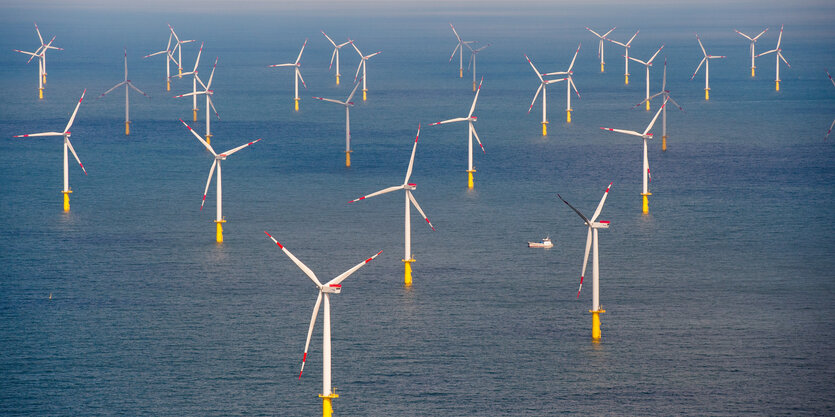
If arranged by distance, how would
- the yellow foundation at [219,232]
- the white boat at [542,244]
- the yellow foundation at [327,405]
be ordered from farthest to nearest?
1. the white boat at [542,244]
2. the yellow foundation at [219,232]
3. the yellow foundation at [327,405]

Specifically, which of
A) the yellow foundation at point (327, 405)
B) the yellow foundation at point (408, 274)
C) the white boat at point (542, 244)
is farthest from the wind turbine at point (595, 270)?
the white boat at point (542, 244)

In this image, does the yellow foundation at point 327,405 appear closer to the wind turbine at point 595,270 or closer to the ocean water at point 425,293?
the ocean water at point 425,293

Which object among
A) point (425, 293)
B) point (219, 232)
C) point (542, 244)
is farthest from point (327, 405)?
point (542, 244)

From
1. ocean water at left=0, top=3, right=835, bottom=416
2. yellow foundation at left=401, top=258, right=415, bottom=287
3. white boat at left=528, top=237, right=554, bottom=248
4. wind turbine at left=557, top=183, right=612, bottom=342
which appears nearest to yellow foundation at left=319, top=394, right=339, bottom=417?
ocean water at left=0, top=3, right=835, bottom=416

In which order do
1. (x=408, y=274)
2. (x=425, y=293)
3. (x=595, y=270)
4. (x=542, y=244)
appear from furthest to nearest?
1. (x=542, y=244)
2. (x=408, y=274)
3. (x=425, y=293)
4. (x=595, y=270)

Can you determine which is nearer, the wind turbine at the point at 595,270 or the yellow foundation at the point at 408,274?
the wind turbine at the point at 595,270

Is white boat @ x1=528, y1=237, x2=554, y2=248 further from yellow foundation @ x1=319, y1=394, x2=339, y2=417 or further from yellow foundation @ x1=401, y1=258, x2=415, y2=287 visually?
yellow foundation @ x1=319, y1=394, x2=339, y2=417

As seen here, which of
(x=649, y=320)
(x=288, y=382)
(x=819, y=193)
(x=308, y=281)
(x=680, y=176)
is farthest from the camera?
(x=680, y=176)

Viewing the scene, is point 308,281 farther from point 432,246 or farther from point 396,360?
point 396,360

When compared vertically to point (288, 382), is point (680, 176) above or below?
above

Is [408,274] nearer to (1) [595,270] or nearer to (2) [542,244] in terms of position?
(2) [542,244]

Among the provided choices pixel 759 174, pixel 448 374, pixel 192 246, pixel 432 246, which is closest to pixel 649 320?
pixel 448 374
